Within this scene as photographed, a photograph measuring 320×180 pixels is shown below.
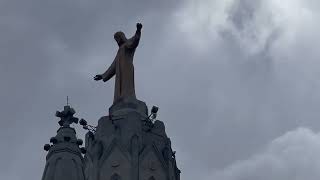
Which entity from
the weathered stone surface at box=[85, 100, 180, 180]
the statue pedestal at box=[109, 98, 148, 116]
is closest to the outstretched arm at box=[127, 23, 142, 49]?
the statue pedestal at box=[109, 98, 148, 116]

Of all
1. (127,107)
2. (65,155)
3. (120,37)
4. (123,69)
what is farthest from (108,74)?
(65,155)

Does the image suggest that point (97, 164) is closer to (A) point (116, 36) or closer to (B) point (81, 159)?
(B) point (81, 159)

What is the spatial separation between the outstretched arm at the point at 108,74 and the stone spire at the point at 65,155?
5.58m

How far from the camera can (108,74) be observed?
3500cm

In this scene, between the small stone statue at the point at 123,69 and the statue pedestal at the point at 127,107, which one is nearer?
the statue pedestal at the point at 127,107

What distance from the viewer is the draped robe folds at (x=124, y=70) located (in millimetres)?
33938

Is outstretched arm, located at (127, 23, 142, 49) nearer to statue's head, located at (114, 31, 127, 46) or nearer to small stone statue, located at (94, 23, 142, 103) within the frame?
small stone statue, located at (94, 23, 142, 103)

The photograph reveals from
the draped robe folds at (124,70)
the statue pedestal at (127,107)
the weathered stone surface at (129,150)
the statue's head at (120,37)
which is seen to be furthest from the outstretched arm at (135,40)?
the weathered stone surface at (129,150)

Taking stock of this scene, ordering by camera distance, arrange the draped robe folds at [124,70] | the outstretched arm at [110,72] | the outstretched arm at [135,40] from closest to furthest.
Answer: the outstretched arm at [135,40] → the draped robe folds at [124,70] → the outstretched arm at [110,72]

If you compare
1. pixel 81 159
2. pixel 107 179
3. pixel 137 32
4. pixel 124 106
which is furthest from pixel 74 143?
pixel 137 32

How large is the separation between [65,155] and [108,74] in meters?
8.33

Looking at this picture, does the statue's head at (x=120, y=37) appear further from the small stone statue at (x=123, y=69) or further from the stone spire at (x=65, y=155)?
the stone spire at (x=65, y=155)

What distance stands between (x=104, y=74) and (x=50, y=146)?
7612 millimetres

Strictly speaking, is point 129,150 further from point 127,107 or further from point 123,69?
point 123,69
